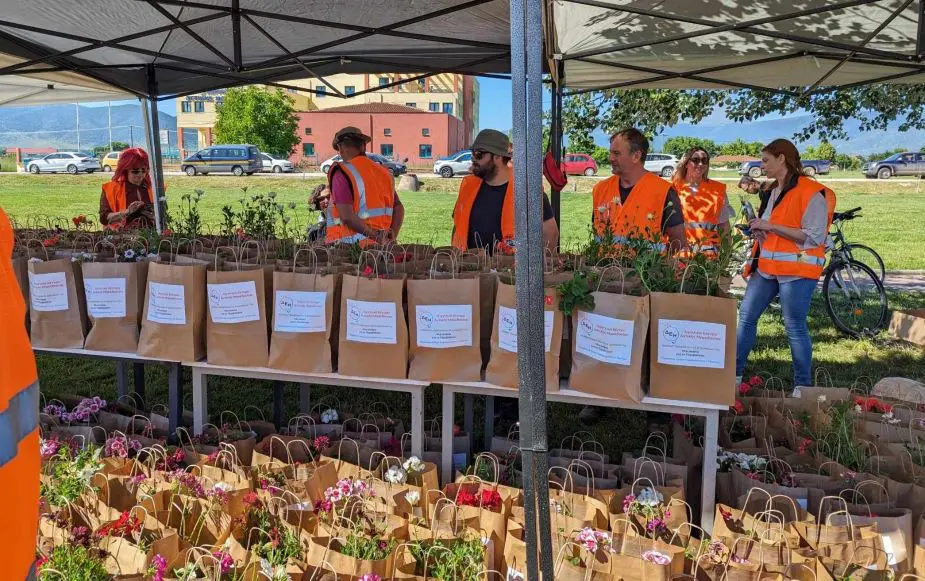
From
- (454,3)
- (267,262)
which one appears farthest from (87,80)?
(267,262)

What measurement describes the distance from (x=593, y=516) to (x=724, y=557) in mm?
383

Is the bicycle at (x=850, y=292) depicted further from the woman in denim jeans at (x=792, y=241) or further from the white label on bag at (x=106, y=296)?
the white label on bag at (x=106, y=296)

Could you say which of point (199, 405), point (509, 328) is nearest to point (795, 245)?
point (509, 328)

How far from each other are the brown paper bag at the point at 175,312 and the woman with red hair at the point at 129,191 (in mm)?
2647

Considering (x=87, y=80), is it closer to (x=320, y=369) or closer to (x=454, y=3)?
(x=454, y=3)

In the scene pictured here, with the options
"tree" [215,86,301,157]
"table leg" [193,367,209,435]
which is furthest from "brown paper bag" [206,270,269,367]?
"tree" [215,86,301,157]

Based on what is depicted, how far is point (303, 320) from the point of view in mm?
2557

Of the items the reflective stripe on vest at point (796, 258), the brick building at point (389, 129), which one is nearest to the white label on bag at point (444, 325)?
the reflective stripe on vest at point (796, 258)

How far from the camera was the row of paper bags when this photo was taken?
88.4 inches

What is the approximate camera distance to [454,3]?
13.5 feet

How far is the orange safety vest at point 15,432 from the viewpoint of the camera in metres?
0.87

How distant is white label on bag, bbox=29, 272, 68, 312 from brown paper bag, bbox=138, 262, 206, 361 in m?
0.36

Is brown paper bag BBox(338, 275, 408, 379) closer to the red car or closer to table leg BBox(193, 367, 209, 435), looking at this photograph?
table leg BBox(193, 367, 209, 435)

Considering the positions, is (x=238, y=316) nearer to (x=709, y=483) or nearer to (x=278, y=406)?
(x=278, y=406)
